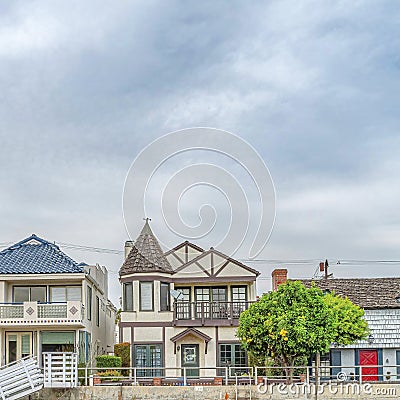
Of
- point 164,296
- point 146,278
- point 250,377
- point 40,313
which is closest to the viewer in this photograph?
point 250,377

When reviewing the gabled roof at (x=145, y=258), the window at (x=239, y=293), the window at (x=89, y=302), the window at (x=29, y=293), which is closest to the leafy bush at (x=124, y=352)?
the window at (x=89, y=302)

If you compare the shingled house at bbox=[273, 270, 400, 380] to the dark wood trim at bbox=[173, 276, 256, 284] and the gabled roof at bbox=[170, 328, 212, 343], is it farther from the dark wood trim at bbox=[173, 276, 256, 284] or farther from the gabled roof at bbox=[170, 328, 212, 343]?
the gabled roof at bbox=[170, 328, 212, 343]

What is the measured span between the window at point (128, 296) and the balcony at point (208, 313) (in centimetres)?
231

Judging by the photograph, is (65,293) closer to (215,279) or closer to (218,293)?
(215,279)

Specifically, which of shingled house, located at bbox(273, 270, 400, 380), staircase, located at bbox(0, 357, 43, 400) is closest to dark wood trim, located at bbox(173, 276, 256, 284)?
shingled house, located at bbox(273, 270, 400, 380)

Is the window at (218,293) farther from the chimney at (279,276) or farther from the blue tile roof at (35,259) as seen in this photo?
the blue tile roof at (35,259)

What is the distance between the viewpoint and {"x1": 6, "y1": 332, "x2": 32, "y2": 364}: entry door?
3884cm

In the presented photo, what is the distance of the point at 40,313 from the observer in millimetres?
38156

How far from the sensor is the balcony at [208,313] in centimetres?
4012

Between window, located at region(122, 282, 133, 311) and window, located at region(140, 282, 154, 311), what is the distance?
Answer: 1.80 feet

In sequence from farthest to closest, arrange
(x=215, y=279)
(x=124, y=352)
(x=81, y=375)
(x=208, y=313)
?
(x=215, y=279), (x=208, y=313), (x=124, y=352), (x=81, y=375)

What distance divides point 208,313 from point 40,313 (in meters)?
8.49

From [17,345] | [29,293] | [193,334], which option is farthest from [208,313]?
[17,345]

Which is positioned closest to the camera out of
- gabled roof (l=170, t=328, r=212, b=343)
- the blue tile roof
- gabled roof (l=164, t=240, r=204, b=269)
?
the blue tile roof
